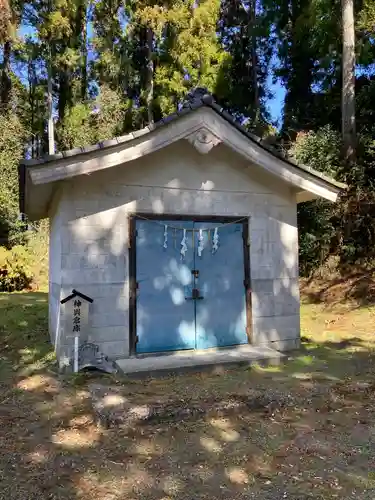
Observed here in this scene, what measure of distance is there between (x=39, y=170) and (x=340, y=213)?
1089 cm

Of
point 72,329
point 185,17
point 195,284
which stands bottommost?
point 72,329

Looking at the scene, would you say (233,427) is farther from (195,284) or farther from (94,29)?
(94,29)

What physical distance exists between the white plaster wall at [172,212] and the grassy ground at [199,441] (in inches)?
40.9

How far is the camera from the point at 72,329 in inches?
245

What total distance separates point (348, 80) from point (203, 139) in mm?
10258

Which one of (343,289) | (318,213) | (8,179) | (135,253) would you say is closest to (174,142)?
(135,253)

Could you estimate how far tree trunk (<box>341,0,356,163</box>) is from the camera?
47.2 feet

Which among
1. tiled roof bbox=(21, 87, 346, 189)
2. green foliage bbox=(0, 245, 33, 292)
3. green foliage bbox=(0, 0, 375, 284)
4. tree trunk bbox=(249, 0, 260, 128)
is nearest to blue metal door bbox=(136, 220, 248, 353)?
tiled roof bbox=(21, 87, 346, 189)

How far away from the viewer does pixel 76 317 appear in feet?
20.4

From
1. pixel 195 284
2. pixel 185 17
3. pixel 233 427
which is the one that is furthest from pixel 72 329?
pixel 185 17

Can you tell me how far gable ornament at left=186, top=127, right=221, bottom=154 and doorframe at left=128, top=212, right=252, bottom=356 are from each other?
3.66 ft

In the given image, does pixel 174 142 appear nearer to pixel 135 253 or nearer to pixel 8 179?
pixel 135 253

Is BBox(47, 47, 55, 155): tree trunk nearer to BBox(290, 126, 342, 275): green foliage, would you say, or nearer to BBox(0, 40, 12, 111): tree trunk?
BBox(0, 40, 12, 111): tree trunk

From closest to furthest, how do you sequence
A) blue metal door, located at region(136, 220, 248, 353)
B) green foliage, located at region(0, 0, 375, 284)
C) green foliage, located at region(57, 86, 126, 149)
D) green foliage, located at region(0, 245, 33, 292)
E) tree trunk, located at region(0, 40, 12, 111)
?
1. blue metal door, located at region(136, 220, 248, 353)
2. green foliage, located at region(0, 245, 33, 292)
3. green foliage, located at region(0, 0, 375, 284)
4. green foliage, located at region(57, 86, 126, 149)
5. tree trunk, located at region(0, 40, 12, 111)
